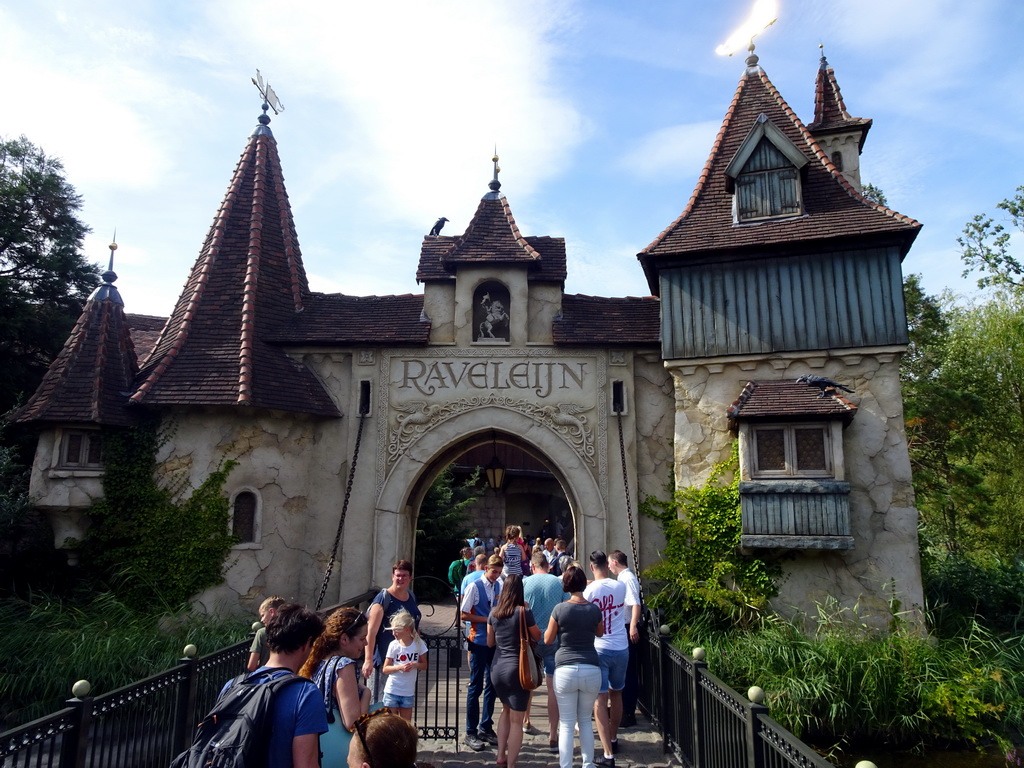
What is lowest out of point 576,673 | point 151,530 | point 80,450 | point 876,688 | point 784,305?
point 876,688

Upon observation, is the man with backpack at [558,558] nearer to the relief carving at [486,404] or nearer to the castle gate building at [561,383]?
the castle gate building at [561,383]

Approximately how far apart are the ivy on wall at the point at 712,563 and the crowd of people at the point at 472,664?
2279 millimetres

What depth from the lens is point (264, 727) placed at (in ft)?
9.01

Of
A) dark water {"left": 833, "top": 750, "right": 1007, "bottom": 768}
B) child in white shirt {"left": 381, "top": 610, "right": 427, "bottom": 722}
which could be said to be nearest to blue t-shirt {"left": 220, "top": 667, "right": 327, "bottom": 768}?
child in white shirt {"left": 381, "top": 610, "right": 427, "bottom": 722}

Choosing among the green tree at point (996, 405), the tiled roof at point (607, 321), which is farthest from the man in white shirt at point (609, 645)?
the green tree at point (996, 405)

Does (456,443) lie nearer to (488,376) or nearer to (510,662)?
(488,376)

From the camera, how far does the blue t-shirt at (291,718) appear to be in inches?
108

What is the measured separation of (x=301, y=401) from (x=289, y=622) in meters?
8.57

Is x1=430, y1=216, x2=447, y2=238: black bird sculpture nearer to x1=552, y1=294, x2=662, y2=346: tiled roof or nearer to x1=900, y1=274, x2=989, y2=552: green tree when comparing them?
x1=552, y1=294, x2=662, y2=346: tiled roof

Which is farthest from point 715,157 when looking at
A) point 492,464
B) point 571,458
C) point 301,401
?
point 301,401

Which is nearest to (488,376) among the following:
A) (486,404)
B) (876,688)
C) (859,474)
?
(486,404)

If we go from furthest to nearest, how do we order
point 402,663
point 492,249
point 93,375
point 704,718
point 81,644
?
point 492,249 < point 93,375 < point 81,644 < point 704,718 < point 402,663

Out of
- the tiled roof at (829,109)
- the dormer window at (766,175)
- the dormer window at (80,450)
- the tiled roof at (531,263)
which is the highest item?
the tiled roof at (829,109)

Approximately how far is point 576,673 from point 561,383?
7007mm
